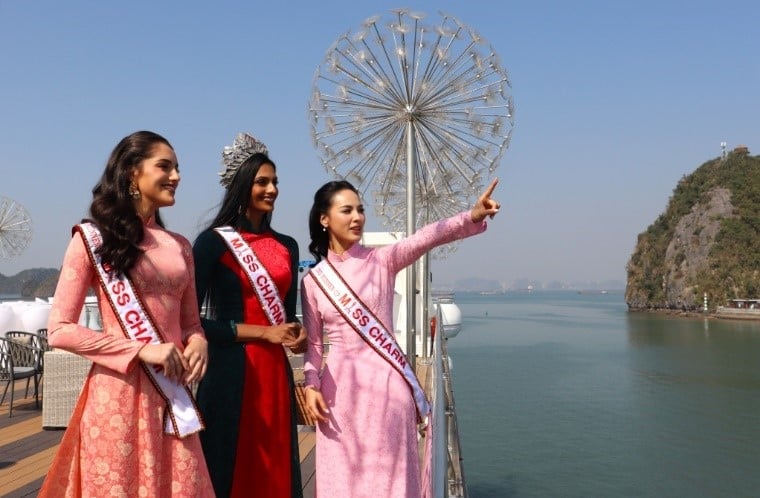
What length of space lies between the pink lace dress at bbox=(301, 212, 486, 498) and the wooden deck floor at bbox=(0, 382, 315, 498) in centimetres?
163

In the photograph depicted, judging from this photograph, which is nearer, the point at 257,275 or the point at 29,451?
the point at 257,275

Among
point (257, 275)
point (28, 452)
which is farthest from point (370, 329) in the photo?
point (28, 452)

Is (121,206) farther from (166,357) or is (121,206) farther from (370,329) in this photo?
(370,329)

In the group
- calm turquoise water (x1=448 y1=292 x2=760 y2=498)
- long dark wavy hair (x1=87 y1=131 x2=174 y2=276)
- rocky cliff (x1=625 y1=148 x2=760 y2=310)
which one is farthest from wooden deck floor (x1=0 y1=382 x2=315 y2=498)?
rocky cliff (x1=625 y1=148 x2=760 y2=310)


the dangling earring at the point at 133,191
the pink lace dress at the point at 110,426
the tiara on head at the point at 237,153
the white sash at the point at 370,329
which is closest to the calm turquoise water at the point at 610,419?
the white sash at the point at 370,329

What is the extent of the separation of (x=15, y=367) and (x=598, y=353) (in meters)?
53.4

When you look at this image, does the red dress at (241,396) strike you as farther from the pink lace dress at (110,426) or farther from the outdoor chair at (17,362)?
the outdoor chair at (17,362)

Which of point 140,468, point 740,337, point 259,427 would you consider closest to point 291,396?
point 259,427

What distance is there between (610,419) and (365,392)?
32.7m

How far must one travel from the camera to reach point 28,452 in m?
5.14

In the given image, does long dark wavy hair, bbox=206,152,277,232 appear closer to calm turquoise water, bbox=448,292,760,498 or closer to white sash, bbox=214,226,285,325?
white sash, bbox=214,226,285,325

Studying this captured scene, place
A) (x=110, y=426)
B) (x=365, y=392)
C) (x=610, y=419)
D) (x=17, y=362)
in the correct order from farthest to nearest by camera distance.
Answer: (x=610, y=419) < (x=17, y=362) < (x=365, y=392) < (x=110, y=426)

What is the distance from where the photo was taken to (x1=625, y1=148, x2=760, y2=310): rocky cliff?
293 ft

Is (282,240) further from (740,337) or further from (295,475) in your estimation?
(740,337)
